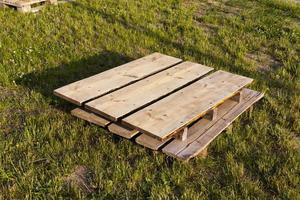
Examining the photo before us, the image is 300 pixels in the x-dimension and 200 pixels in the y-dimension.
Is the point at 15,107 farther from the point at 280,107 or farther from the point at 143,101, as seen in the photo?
the point at 280,107

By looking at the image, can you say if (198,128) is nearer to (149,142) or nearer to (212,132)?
(212,132)

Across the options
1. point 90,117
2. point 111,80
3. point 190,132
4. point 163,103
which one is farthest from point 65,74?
point 190,132

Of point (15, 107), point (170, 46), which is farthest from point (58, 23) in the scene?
point (15, 107)

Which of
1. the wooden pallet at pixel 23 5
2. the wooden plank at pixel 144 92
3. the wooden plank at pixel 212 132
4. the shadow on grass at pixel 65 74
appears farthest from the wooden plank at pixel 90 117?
the wooden pallet at pixel 23 5

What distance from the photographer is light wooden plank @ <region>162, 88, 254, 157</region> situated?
13.0 feet

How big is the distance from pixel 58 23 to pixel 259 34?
14.2ft

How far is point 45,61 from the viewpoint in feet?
21.1

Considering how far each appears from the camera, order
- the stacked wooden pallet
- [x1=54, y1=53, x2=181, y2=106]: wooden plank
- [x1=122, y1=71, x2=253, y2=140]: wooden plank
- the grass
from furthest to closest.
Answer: [x1=54, y1=53, x2=181, y2=106]: wooden plank < the stacked wooden pallet < [x1=122, y1=71, x2=253, y2=140]: wooden plank < the grass

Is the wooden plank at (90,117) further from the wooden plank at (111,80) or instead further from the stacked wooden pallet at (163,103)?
the wooden plank at (111,80)

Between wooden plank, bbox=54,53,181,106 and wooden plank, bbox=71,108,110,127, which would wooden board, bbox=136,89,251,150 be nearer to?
wooden plank, bbox=71,108,110,127

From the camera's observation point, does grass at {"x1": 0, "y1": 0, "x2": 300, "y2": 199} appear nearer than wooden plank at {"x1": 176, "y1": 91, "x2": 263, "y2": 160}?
Yes

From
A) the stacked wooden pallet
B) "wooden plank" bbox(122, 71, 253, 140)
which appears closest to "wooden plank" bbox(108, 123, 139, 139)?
the stacked wooden pallet

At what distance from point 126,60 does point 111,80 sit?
1912mm

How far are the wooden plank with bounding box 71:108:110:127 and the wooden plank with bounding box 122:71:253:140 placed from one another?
38 cm
